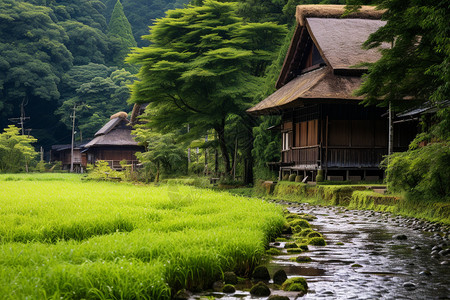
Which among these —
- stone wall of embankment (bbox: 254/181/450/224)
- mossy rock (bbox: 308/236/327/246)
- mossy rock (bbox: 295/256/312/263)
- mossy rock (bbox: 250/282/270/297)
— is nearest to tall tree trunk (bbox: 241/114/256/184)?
stone wall of embankment (bbox: 254/181/450/224)

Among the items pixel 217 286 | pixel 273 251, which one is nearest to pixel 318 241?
pixel 273 251

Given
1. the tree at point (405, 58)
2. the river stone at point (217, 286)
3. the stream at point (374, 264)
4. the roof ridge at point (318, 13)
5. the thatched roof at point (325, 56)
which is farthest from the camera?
the roof ridge at point (318, 13)

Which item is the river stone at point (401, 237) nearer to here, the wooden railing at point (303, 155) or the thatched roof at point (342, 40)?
the wooden railing at point (303, 155)

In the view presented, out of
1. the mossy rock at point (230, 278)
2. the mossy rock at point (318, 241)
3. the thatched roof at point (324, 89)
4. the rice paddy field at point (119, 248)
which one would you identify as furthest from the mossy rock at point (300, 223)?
the thatched roof at point (324, 89)

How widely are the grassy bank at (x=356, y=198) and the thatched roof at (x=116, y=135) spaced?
31845 mm

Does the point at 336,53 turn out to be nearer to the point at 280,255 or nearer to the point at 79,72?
the point at 280,255

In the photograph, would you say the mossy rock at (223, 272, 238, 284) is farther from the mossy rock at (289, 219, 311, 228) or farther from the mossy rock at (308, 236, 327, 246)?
the mossy rock at (289, 219, 311, 228)

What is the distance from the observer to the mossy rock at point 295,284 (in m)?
5.73

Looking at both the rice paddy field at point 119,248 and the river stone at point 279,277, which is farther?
the river stone at point 279,277

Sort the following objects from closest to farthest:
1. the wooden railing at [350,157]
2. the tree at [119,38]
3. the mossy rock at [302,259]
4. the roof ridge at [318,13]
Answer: the mossy rock at [302,259] → the wooden railing at [350,157] → the roof ridge at [318,13] → the tree at [119,38]

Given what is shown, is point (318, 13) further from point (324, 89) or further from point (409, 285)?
point (409, 285)

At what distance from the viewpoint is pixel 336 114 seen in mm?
20312

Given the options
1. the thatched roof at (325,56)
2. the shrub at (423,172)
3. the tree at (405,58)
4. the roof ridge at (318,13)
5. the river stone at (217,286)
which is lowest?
the river stone at (217,286)

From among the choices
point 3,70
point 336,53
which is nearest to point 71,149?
point 3,70
